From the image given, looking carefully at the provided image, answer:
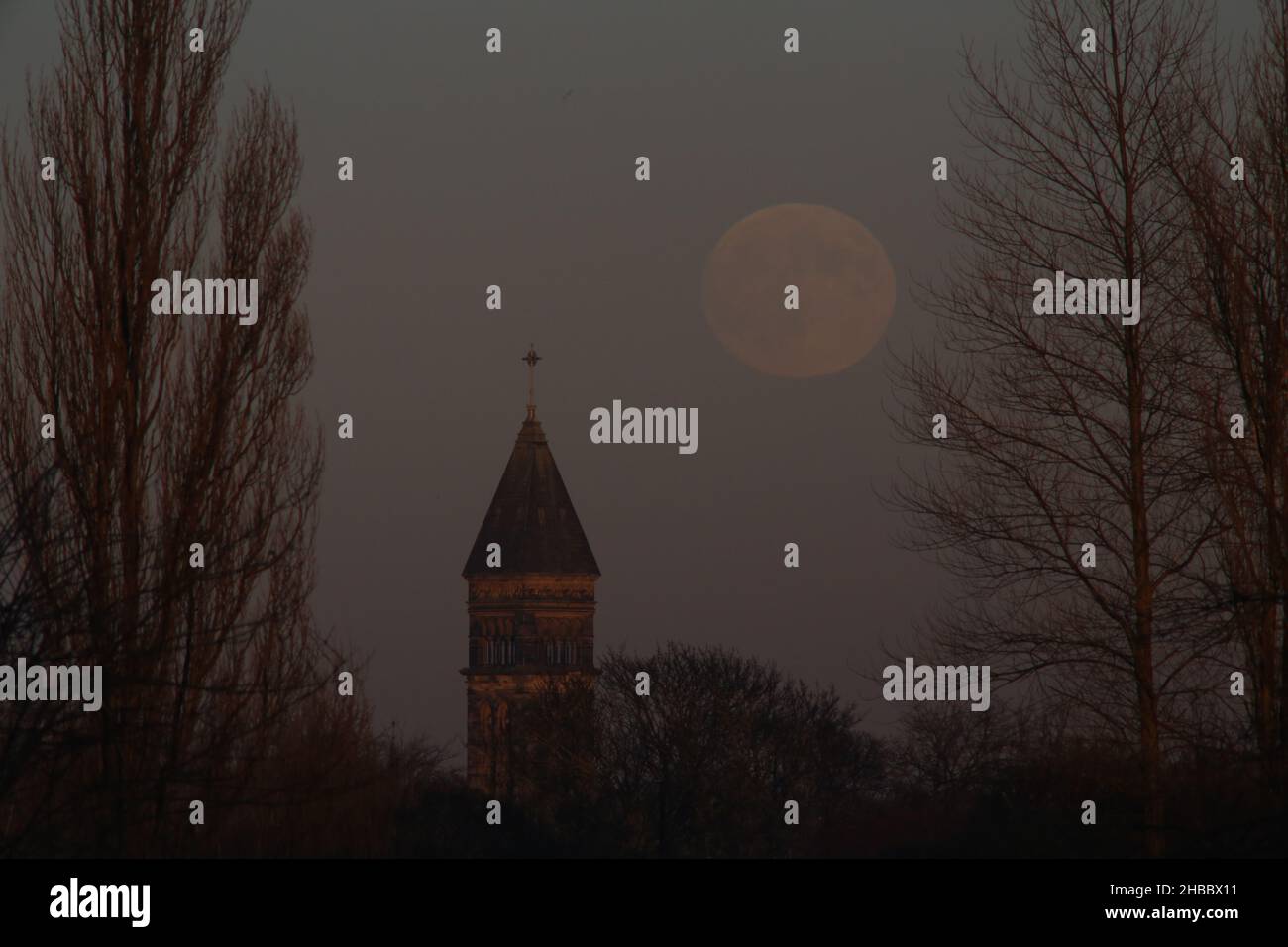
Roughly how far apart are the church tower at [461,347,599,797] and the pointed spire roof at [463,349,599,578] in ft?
0.26

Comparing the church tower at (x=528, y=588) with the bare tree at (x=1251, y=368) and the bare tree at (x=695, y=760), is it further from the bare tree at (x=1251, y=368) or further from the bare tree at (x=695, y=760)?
the bare tree at (x=1251, y=368)

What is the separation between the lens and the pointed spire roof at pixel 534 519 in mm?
180000

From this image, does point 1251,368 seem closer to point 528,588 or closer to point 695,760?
point 695,760

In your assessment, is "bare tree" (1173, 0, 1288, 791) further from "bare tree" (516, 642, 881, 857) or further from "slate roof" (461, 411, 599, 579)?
"slate roof" (461, 411, 599, 579)

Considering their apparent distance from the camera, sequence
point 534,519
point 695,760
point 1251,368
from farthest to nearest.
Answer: point 534,519 → point 695,760 → point 1251,368

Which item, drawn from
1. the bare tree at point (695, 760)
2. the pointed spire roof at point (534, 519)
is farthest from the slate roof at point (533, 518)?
the bare tree at point (695, 760)

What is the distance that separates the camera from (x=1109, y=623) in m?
23.8

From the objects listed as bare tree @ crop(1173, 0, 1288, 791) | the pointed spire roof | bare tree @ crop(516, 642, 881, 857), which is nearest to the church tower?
the pointed spire roof

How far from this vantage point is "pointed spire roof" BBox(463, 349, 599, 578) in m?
180

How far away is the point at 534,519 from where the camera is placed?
595 feet

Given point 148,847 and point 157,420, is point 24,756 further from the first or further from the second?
point 157,420

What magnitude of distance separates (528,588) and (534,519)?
5780mm

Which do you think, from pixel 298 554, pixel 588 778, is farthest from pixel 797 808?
pixel 298 554

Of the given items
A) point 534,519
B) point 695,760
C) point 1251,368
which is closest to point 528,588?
point 534,519
